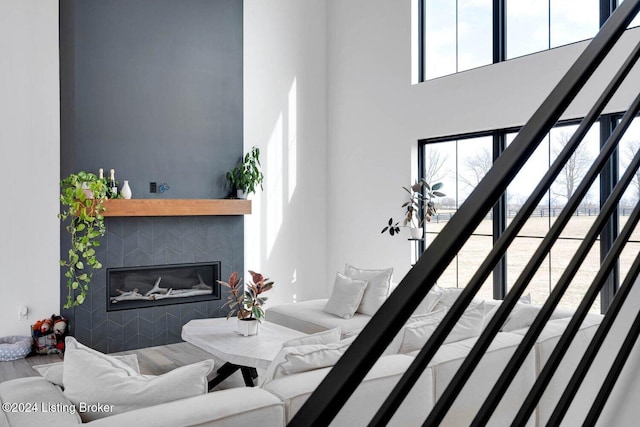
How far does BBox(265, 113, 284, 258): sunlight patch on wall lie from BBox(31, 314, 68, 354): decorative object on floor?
2.47 metres

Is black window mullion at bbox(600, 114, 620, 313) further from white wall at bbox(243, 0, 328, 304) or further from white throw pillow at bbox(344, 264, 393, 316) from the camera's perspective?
white wall at bbox(243, 0, 328, 304)

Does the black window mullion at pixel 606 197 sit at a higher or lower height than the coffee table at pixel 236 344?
higher

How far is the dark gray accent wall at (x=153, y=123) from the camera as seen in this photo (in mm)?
5184

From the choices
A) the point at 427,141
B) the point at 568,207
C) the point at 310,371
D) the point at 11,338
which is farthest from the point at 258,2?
the point at 568,207

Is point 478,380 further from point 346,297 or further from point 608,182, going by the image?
point 608,182

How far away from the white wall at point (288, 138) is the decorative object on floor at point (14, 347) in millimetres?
2434

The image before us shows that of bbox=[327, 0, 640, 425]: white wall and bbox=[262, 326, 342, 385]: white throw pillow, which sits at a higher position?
bbox=[327, 0, 640, 425]: white wall

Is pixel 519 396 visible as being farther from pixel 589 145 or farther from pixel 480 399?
pixel 589 145

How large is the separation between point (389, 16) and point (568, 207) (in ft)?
19.6

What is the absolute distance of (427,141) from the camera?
6.18m

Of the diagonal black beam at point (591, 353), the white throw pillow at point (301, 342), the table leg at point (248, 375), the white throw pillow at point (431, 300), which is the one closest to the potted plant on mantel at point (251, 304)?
the table leg at point (248, 375)

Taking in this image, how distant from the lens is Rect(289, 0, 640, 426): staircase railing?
0.57 metres

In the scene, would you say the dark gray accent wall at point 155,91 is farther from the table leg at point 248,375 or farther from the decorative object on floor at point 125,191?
the table leg at point 248,375

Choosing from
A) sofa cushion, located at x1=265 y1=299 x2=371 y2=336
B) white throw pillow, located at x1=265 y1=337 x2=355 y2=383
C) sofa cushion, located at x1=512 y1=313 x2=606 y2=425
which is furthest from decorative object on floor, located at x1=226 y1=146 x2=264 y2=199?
white throw pillow, located at x1=265 y1=337 x2=355 y2=383
